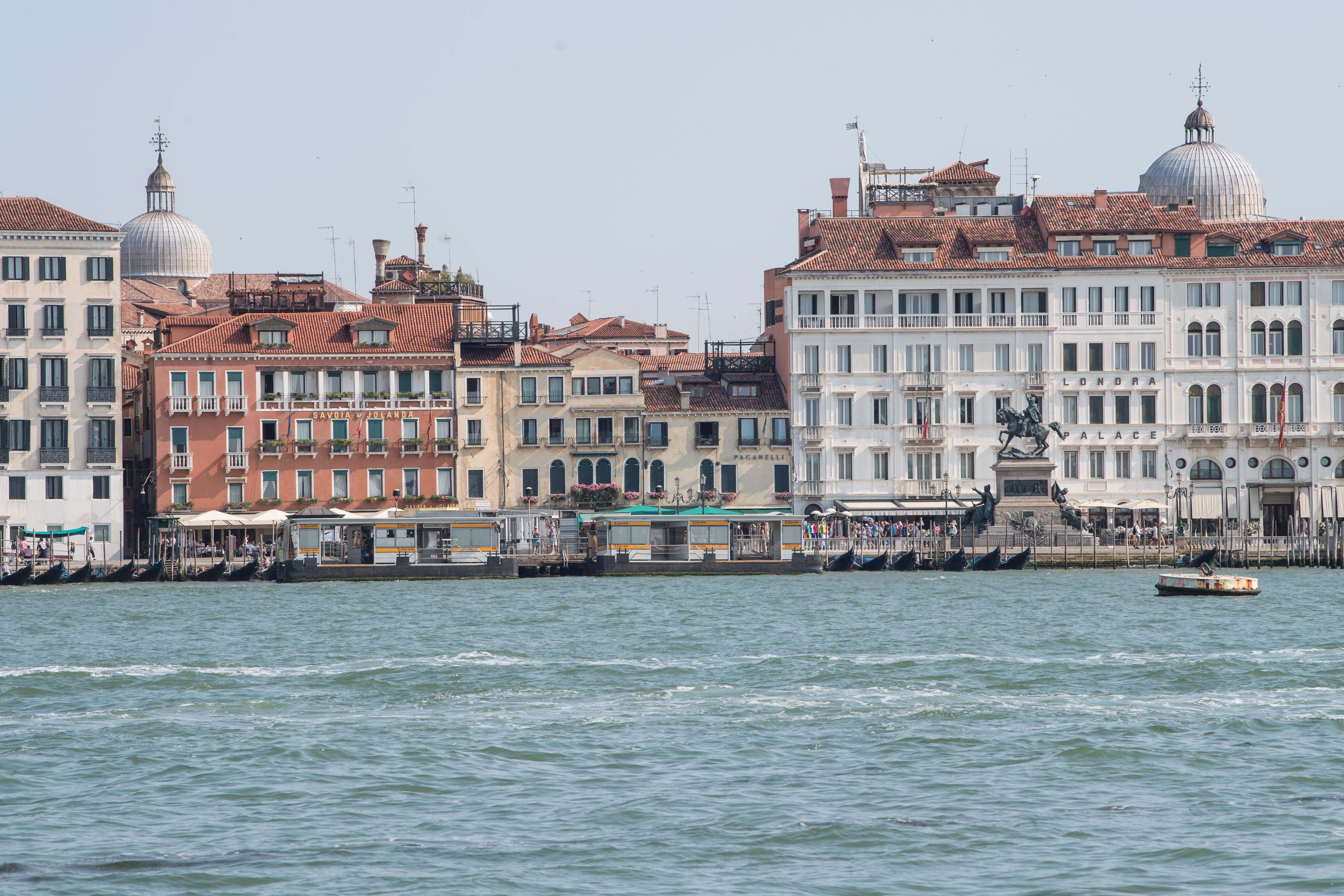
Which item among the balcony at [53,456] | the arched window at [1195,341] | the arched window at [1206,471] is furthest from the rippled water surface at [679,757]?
the arched window at [1195,341]

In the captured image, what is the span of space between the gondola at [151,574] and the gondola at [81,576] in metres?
1.40

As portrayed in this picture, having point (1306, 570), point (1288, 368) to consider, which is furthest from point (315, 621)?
point (1288, 368)

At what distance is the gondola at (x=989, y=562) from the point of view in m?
58.1

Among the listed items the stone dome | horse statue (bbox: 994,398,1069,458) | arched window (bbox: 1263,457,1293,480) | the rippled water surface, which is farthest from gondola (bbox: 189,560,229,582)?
the stone dome

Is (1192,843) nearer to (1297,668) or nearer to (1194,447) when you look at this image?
(1297,668)

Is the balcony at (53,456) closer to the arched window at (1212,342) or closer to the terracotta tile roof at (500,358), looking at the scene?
the terracotta tile roof at (500,358)

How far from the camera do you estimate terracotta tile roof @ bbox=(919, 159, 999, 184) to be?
247 ft

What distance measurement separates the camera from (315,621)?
140ft

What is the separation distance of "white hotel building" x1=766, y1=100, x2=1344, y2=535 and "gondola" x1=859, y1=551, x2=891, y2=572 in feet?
22.7

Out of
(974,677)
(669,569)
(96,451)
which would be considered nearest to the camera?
(974,677)

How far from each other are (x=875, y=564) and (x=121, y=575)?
2339 cm

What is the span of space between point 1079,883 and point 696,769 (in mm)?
6285

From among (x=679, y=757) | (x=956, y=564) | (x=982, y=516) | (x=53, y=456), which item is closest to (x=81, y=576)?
(x=53, y=456)

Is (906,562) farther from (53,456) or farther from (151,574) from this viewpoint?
(53,456)
